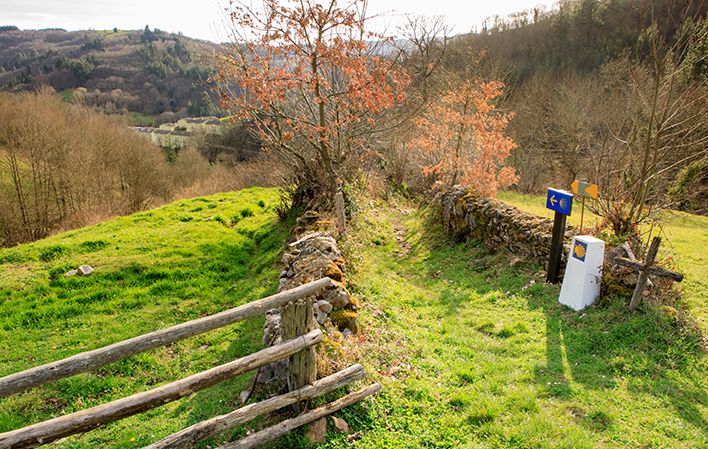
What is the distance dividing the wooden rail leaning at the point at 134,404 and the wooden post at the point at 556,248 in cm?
567

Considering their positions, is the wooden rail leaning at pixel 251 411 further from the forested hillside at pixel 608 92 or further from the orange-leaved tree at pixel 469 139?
the orange-leaved tree at pixel 469 139

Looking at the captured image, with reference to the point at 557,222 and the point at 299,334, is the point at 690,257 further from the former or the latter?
the point at 299,334

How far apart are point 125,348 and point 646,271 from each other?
6.89 meters

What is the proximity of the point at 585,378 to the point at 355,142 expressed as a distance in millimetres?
8429

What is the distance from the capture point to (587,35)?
43000mm

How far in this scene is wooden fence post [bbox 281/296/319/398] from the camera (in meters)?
4.28

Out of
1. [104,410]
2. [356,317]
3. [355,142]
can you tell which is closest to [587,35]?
[355,142]

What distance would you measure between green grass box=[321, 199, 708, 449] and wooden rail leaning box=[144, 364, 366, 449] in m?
0.40

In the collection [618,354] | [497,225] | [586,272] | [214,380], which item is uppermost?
[214,380]

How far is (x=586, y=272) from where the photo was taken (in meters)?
6.88

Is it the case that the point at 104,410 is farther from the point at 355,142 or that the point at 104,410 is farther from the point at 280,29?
the point at 355,142

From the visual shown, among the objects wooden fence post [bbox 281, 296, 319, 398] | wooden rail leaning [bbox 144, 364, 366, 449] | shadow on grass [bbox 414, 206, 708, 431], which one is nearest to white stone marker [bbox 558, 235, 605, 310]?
shadow on grass [bbox 414, 206, 708, 431]

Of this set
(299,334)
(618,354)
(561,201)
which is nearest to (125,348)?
(299,334)

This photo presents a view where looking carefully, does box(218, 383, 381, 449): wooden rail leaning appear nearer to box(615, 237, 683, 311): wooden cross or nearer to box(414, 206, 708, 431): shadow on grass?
box(414, 206, 708, 431): shadow on grass
